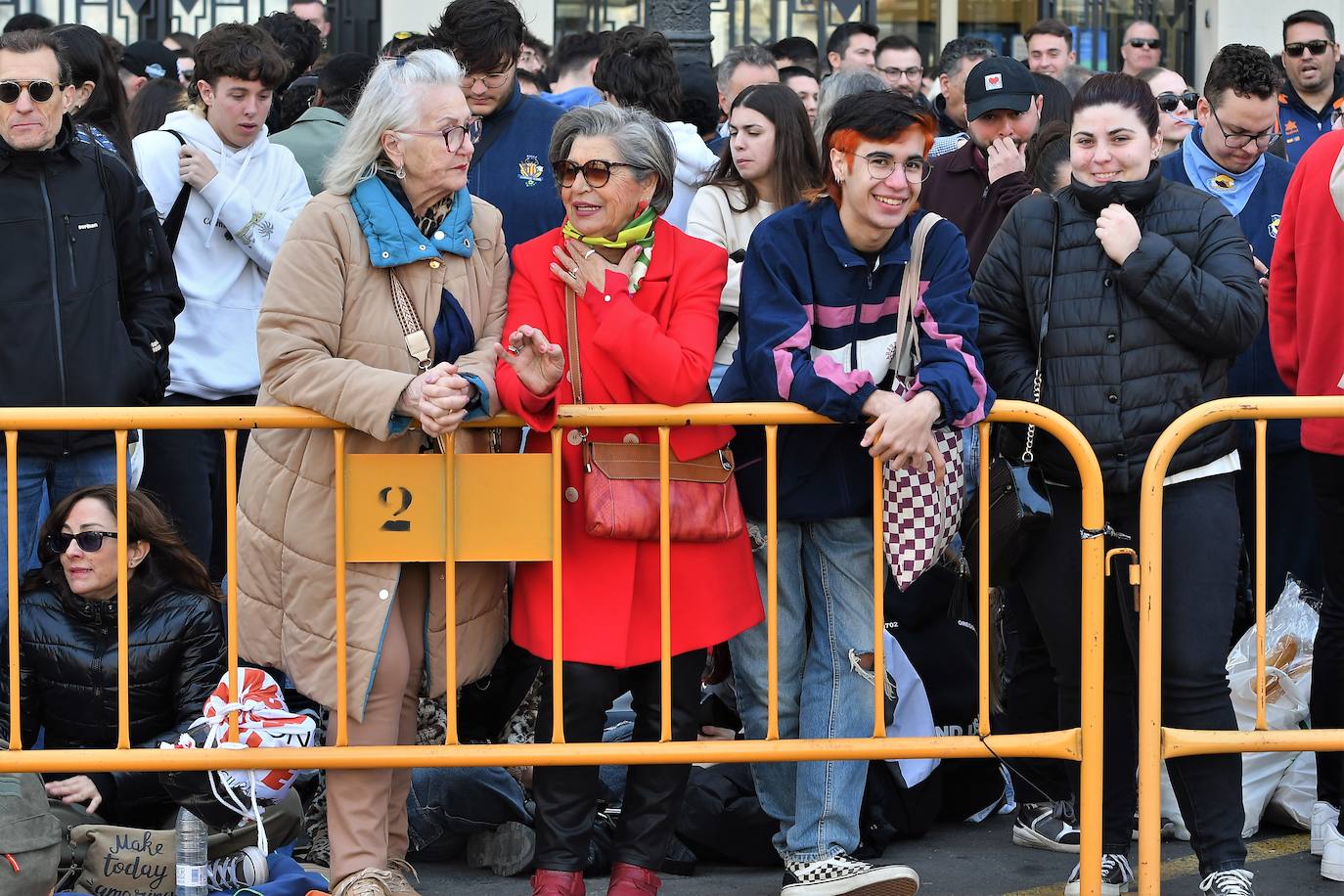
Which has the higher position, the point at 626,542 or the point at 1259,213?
the point at 1259,213

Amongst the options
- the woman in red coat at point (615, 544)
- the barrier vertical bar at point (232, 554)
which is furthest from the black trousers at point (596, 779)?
the barrier vertical bar at point (232, 554)

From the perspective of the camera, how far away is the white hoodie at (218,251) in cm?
614

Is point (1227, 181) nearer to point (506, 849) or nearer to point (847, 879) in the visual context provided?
point (847, 879)

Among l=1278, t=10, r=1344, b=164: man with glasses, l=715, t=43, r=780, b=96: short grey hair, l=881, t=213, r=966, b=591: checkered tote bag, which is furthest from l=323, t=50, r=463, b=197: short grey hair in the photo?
l=1278, t=10, r=1344, b=164: man with glasses

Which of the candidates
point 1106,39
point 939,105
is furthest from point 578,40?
point 1106,39

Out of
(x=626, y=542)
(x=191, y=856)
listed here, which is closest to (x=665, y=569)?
(x=626, y=542)

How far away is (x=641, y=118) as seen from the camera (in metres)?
4.73

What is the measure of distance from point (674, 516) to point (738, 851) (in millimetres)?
1213

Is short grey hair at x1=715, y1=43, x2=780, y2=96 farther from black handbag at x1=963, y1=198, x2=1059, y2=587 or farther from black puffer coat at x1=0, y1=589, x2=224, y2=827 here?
black puffer coat at x1=0, y1=589, x2=224, y2=827

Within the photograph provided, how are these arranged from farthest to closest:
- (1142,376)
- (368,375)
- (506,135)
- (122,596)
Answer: (506,135), (1142,376), (122,596), (368,375)

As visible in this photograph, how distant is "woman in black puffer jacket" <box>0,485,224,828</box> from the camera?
5.06 metres

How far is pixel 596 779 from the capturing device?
4715 millimetres

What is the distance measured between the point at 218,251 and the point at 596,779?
253 centimetres

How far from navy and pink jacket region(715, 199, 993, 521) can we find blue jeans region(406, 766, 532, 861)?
114 centimetres
